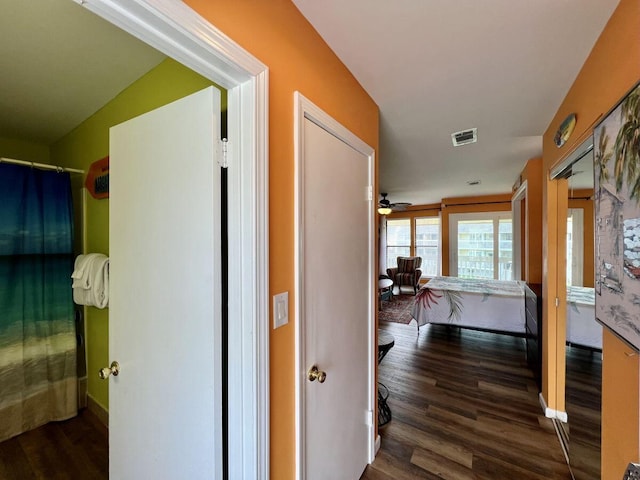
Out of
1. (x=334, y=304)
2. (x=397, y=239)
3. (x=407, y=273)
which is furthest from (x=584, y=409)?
(x=397, y=239)

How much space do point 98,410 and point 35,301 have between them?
101 cm

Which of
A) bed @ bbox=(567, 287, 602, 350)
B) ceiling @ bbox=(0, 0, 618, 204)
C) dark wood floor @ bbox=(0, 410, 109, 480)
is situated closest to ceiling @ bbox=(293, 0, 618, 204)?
ceiling @ bbox=(0, 0, 618, 204)

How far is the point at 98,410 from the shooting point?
209 cm

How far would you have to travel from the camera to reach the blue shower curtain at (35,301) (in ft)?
6.12

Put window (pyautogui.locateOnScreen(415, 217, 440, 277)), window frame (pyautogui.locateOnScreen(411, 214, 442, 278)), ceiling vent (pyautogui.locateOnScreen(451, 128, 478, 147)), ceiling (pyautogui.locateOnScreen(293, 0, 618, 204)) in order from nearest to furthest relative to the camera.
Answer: ceiling (pyautogui.locateOnScreen(293, 0, 618, 204)) → ceiling vent (pyautogui.locateOnScreen(451, 128, 478, 147)) → window frame (pyautogui.locateOnScreen(411, 214, 442, 278)) → window (pyautogui.locateOnScreen(415, 217, 440, 277))

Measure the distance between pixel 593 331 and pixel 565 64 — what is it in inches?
56.3

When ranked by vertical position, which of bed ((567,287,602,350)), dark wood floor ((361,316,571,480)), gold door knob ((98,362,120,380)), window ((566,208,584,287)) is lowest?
dark wood floor ((361,316,571,480))

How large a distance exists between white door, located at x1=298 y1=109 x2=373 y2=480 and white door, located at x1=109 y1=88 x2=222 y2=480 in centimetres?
35

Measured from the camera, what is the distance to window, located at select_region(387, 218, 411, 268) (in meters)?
7.87

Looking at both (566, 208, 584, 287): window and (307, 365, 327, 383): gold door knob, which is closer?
(307, 365, 327, 383): gold door knob

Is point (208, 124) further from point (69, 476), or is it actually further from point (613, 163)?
point (69, 476)

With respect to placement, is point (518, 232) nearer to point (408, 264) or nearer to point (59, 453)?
point (408, 264)

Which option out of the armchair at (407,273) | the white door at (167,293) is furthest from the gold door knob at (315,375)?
the armchair at (407,273)

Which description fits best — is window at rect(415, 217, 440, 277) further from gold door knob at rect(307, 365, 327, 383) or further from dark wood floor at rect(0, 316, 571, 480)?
gold door knob at rect(307, 365, 327, 383)
